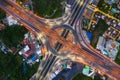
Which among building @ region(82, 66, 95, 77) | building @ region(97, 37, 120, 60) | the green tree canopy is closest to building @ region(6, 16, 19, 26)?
the green tree canopy

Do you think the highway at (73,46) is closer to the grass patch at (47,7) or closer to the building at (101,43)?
the grass patch at (47,7)

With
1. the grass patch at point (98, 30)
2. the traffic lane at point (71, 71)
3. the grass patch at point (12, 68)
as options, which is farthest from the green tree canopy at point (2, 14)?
the grass patch at point (98, 30)

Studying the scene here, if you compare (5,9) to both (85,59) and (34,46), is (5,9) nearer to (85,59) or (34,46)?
(34,46)

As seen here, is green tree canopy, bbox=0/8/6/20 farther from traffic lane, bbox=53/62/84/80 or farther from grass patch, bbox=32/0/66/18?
traffic lane, bbox=53/62/84/80

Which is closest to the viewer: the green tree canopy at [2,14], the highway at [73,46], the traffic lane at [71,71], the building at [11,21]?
the highway at [73,46]

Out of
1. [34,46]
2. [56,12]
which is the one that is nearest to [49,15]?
[56,12]

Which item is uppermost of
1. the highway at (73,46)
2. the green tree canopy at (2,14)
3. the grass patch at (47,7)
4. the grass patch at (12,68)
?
the grass patch at (47,7)
